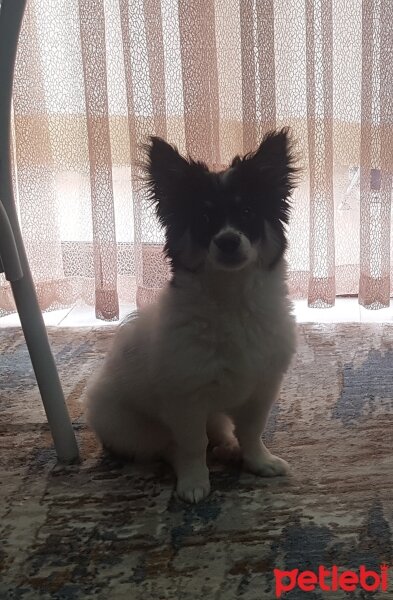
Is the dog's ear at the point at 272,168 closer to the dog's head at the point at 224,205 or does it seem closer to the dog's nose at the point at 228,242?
the dog's head at the point at 224,205

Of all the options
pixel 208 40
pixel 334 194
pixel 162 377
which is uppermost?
pixel 208 40

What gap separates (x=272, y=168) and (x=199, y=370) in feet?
1.28

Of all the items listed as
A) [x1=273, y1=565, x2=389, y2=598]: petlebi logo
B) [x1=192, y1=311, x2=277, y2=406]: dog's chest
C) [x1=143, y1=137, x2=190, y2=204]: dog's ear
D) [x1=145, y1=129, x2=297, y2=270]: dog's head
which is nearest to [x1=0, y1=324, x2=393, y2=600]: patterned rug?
[x1=273, y1=565, x2=389, y2=598]: petlebi logo

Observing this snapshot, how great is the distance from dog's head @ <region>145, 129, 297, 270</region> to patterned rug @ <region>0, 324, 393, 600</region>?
1.38 feet

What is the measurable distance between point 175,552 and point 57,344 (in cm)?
120

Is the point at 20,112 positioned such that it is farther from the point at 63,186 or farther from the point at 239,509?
the point at 239,509

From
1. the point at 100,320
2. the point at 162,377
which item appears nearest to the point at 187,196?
the point at 162,377

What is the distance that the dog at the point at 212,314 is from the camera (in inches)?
44.3

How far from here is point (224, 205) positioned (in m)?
1.12

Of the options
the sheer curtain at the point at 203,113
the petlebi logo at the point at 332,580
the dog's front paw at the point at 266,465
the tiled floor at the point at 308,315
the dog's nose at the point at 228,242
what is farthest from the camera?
the tiled floor at the point at 308,315

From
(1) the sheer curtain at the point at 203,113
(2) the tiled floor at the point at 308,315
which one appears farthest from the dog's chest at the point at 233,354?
(2) the tiled floor at the point at 308,315

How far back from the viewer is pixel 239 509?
3.67 feet

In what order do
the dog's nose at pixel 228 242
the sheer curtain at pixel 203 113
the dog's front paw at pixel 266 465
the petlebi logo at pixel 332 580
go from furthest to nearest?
the sheer curtain at pixel 203 113 → the dog's front paw at pixel 266 465 → the dog's nose at pixel 228 242 → the petlebi logo at pixel 332 580

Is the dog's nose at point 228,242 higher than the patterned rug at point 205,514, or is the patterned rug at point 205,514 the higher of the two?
the dog's nose at point 228,242
